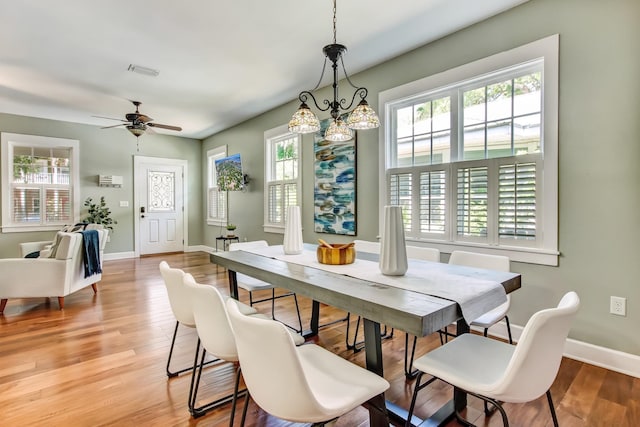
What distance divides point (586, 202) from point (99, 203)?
295 inches

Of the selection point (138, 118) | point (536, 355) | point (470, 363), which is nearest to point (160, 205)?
point (138, 118)

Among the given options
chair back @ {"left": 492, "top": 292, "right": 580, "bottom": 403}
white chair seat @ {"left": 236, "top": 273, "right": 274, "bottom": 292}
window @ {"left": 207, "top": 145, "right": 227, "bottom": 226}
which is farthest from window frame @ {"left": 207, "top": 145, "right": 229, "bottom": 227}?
chair back @ {"left": 492, "top": 292, "right": 580, "bottom": 403}

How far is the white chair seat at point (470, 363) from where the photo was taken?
1.27m

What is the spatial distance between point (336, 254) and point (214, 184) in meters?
5.91

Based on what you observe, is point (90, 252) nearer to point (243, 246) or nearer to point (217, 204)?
point (243, 246)

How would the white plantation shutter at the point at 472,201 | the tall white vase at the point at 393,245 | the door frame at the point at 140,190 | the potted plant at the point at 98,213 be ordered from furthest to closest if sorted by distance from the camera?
the door frame at the point at 140,190, the potted plant at the point at 98,213, the white plantation shutter at the point at 472,201, the tall white vase at the point at 393,245

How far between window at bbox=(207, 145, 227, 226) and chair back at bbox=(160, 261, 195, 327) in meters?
5.06

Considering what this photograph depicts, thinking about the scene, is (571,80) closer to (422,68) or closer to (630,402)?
(422,68)

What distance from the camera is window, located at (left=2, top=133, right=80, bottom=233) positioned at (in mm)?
5605

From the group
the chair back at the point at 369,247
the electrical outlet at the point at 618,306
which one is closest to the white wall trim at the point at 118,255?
the chair back at the point at 369,247

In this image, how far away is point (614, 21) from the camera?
216cm

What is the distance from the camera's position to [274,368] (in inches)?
41.4

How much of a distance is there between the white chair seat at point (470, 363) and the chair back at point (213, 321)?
83 cm

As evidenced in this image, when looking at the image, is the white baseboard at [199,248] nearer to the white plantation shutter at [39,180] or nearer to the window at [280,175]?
the white plantation shutter at [39,180]
